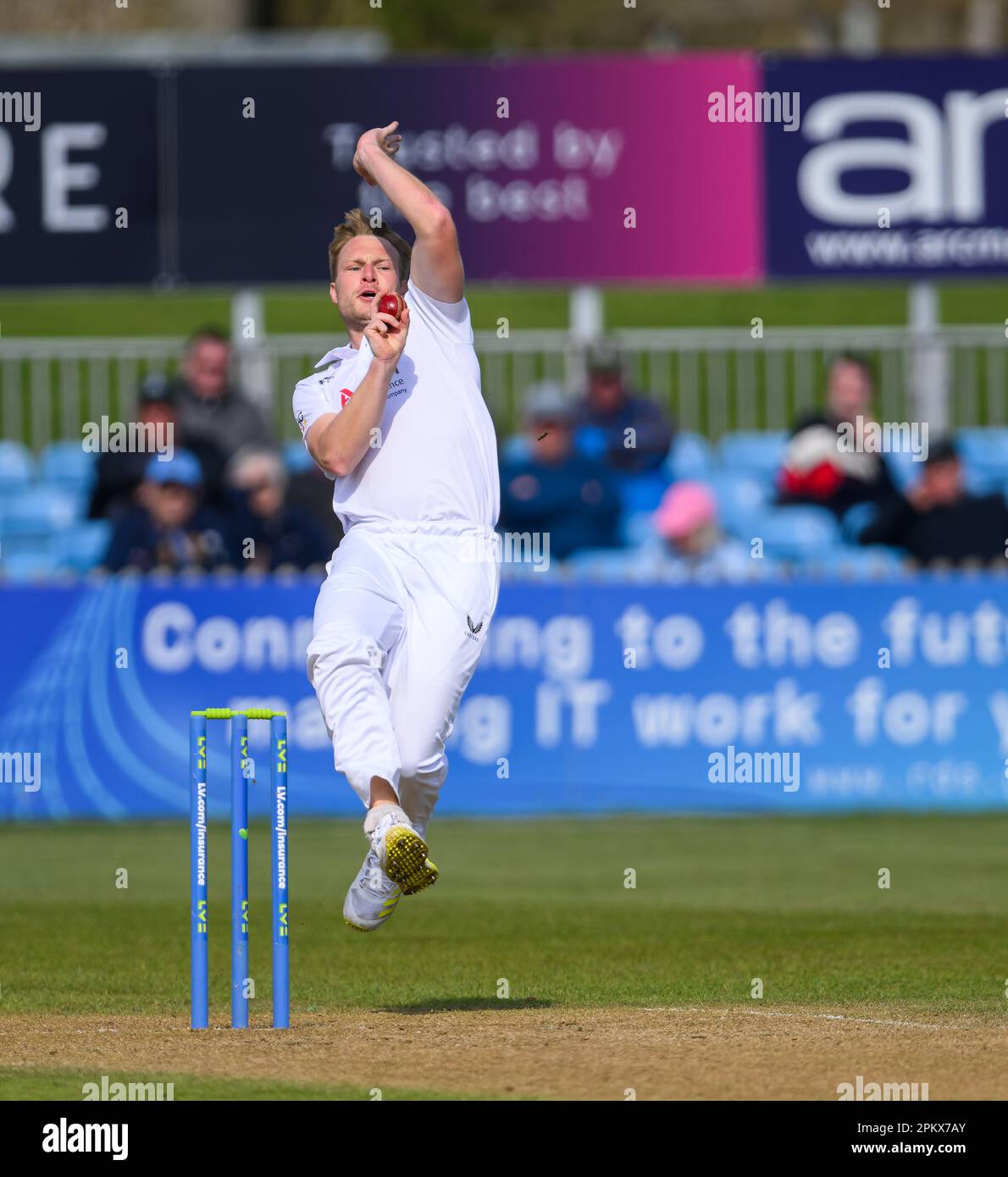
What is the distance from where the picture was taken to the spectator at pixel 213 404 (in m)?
18.0

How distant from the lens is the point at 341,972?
33.9 feet

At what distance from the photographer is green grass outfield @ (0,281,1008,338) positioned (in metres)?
32.2

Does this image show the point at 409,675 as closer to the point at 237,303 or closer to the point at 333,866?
the point at 333,866

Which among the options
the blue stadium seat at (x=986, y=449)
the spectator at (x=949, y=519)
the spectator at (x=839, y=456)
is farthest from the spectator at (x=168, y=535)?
the blue stadium seat at (x=986, y=449)

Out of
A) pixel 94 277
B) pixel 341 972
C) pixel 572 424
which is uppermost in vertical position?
pixel 94 277

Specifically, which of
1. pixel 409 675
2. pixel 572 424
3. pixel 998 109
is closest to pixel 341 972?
pixel 409 675

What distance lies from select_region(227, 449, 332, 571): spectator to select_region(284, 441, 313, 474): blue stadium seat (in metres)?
0.91

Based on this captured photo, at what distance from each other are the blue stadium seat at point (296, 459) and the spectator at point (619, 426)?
2.21 metres

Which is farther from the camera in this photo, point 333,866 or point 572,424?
point 572,424

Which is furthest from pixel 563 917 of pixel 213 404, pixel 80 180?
pixel 80 180

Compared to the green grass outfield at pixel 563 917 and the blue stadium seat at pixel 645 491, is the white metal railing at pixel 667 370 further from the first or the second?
the green grass outfield at pixel 563 917

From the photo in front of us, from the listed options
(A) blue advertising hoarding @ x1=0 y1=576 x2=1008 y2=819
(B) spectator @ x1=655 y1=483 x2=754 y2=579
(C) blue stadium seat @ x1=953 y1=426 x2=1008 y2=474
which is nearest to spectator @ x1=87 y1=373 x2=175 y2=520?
(A) blue advertising hoarding @ x1=0 y1=576 x2=1008 y2=819

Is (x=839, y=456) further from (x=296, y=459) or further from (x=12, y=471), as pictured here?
(x=12, y=471)
